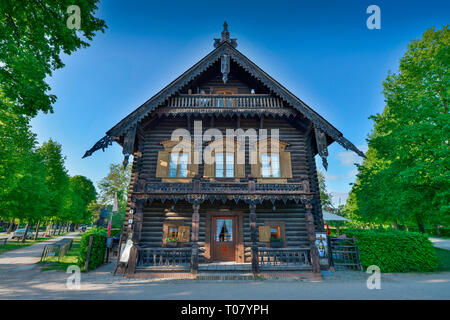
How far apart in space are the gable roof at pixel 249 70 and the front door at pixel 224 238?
7342 mm

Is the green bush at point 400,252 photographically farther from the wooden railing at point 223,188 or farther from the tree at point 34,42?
the tree at point 34,42

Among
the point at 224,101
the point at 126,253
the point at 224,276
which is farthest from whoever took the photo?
the point at 224,101

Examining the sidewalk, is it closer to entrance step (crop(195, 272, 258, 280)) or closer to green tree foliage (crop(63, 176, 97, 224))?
entrance step (crop(195, 272, 258, 280))

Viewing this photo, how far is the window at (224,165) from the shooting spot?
12.7 metres

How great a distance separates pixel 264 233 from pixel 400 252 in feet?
22.1

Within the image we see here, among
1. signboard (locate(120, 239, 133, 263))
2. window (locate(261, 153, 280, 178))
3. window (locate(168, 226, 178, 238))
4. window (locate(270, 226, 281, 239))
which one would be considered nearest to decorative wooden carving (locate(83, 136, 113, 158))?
signboard (locate(120, 239, 133, 263))

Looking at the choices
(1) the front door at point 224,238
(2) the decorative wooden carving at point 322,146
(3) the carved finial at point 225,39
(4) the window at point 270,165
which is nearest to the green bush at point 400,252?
(2) the decorative wooden carving at point 322,146

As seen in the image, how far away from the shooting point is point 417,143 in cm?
1291

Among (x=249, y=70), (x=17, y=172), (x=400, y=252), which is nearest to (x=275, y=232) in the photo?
(x=400, y=252)

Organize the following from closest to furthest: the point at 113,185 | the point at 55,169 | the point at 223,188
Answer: the point at 223,188, the point at 55,169, the point at 113,185

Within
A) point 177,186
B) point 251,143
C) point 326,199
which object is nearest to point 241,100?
point 251,143

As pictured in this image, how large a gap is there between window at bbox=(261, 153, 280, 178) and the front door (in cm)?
343

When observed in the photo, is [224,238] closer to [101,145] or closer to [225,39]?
[101,145]
